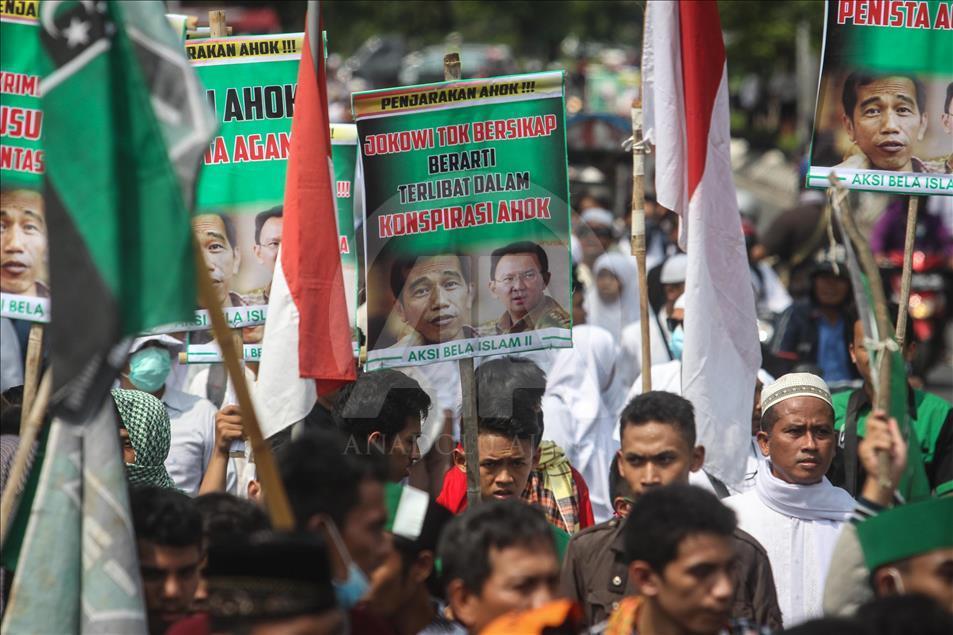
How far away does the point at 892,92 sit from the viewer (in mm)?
6625

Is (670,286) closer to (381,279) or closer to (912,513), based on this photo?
(381,279)

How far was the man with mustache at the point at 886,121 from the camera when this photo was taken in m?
6.58

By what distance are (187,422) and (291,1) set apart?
786 inches

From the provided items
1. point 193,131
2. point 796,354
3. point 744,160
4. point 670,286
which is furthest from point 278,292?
point 744,160

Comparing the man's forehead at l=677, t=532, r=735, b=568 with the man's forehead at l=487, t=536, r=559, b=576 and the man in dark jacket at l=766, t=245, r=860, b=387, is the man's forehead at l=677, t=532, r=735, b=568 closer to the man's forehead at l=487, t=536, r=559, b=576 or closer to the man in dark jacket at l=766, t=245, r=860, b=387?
the man's forehead at l=487, t=536, r=559, b=576

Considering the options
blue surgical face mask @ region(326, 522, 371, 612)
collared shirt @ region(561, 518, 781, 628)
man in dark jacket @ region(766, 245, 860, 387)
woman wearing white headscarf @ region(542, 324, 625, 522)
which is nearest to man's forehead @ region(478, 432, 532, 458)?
collared shirt @ region(561, 518, 781, 628)

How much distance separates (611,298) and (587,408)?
2.64 meters

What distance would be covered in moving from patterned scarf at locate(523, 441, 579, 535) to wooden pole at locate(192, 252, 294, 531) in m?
2.52

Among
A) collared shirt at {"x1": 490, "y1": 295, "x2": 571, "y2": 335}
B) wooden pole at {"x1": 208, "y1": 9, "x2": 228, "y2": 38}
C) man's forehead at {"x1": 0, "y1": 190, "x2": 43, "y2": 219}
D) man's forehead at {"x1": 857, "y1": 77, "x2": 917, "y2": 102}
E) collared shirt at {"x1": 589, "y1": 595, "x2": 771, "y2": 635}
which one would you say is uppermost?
wooden pole at {"x1": 208, "y1": 9, "x2": 228, "y2": 38}

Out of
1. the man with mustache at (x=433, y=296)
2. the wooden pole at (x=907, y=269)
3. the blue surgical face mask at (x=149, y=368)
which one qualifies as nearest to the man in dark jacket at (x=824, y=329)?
the wooden pole at (x=907, y=269)

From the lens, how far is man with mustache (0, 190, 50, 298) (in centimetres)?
568

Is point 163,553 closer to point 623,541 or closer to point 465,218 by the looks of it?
point 623,541

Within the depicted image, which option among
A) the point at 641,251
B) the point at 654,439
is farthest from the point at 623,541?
the point at 641,251

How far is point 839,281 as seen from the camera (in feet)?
33.7
